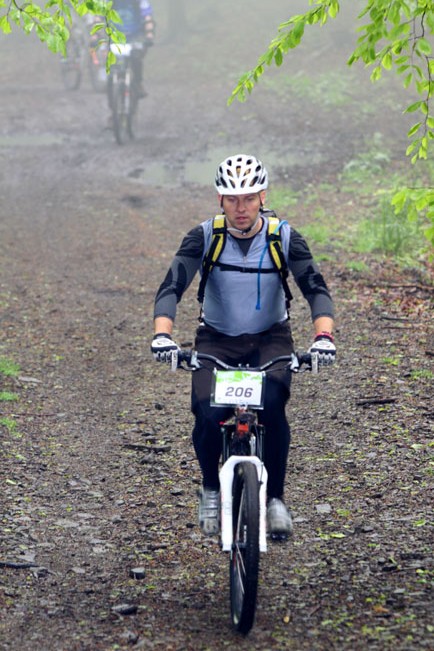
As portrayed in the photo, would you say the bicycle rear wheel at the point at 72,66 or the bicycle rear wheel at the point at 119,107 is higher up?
the bicycle rear wheel at the point at 72,66

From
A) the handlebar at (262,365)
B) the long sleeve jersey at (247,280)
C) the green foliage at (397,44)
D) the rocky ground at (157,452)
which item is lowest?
the rocky ground at (157,452)

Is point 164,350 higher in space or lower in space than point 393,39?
lower

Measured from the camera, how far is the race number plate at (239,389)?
4.84 m

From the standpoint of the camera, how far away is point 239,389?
4836 mm

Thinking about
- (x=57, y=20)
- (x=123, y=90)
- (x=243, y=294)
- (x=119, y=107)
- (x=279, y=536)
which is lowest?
(x=279, y=536)

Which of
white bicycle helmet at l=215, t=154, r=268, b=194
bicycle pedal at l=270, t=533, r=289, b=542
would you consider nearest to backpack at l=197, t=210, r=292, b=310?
white bicycle helmet at l=215, t=154, r=268, b=194

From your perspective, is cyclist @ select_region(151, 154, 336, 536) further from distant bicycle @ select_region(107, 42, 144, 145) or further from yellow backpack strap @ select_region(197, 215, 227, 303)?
distant bicycle @ select_region(107, 42, 144, 145)

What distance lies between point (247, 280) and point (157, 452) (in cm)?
262

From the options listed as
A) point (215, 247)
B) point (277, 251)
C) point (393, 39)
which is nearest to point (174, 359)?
point (215, 247)

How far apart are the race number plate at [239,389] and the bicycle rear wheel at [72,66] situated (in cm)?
2256

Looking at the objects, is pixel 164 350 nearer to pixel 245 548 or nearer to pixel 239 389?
pixel 239 389

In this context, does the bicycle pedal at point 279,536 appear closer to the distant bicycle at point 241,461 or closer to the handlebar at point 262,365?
the distant bicycle at point 241,461

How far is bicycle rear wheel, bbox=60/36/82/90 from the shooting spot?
1019 inches

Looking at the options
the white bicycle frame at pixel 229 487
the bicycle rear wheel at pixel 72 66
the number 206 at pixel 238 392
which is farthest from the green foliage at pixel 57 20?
the bicycle rear wheel at pixel 72 66
